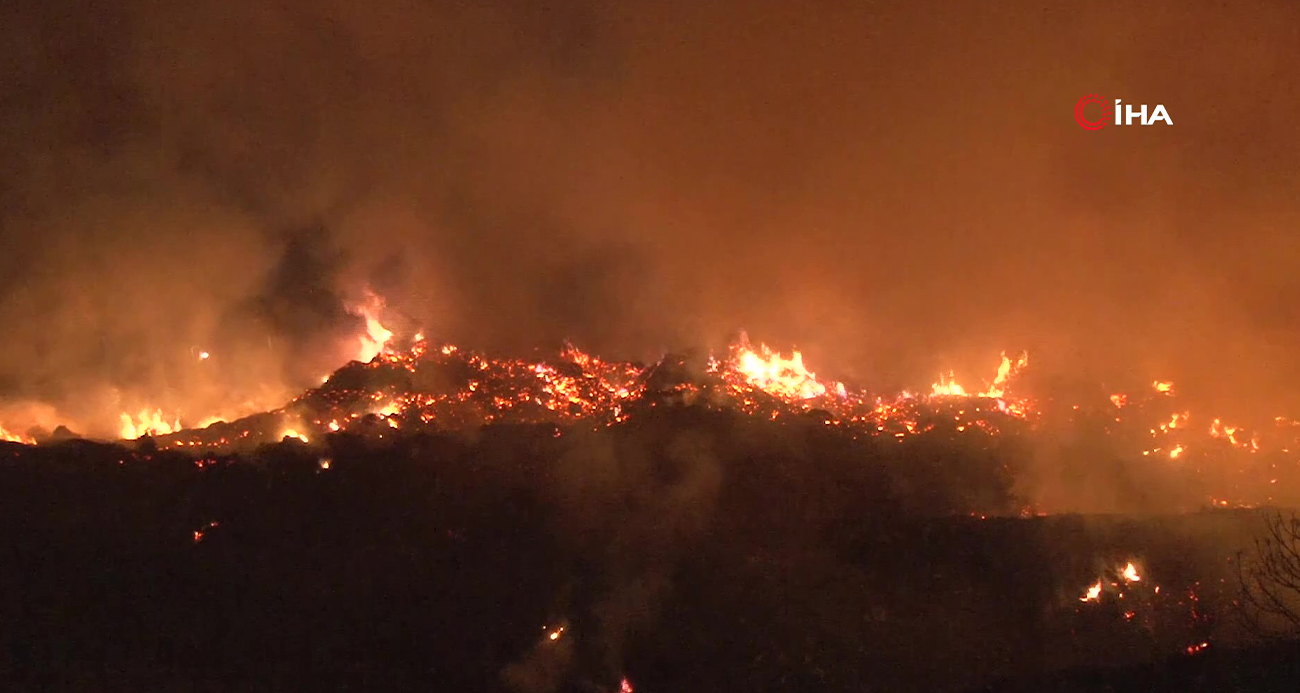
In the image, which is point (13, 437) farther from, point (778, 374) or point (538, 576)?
point (778, 374)

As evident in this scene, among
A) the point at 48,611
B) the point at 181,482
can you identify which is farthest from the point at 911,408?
the point at 48,611

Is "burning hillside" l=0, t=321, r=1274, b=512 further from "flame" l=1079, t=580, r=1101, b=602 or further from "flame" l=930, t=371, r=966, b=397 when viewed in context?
"flame" l=1079, t=580, r=1101, b=602

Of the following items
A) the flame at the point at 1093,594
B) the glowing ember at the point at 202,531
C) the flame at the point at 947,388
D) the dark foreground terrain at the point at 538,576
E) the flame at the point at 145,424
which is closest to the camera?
the dark foreground terrain at the point at 538,576

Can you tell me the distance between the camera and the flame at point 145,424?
38.9 meters

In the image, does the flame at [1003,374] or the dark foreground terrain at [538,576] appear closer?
the dark foreground terrain at [538,576]

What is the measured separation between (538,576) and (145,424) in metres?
19.4

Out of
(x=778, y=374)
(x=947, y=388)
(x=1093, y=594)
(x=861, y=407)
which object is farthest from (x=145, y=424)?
(x=1093, y=594)

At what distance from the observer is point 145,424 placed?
39.2 m

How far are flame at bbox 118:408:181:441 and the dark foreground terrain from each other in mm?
3544

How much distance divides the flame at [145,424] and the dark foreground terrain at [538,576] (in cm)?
354

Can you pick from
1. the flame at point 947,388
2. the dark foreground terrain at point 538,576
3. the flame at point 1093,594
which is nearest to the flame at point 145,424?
the dark foreground terrain at point 538,576

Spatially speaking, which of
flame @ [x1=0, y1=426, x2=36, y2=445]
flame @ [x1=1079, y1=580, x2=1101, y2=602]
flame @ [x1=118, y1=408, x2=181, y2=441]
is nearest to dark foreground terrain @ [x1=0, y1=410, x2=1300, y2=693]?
flame @ [x1=1079, y1=580, x2=1101, y2=602]

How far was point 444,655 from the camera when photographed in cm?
3347

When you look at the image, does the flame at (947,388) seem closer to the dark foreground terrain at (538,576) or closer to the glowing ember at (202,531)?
the dark foreground terrain at (538,576)
